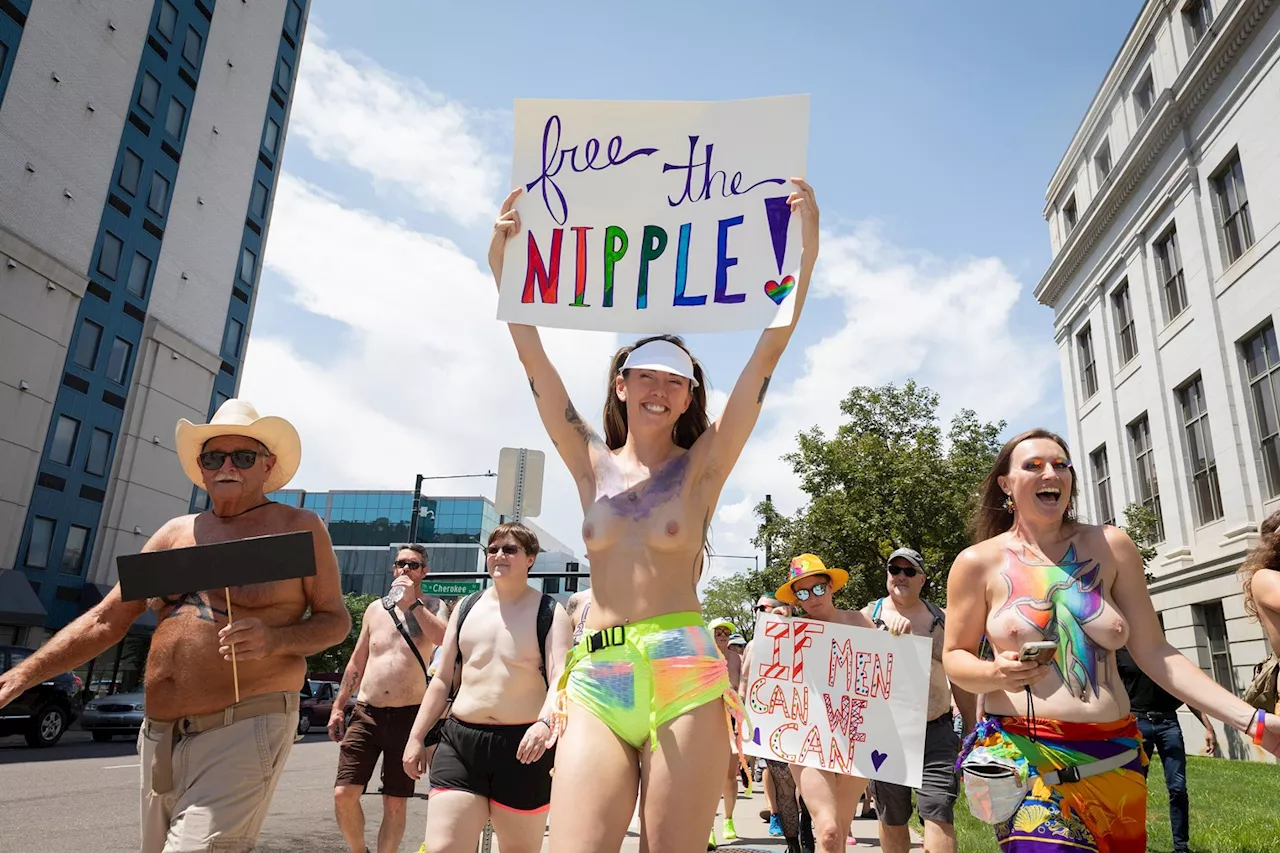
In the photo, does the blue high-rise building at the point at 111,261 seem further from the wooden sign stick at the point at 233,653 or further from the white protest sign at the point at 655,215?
the white protest sign at the point at 655,215

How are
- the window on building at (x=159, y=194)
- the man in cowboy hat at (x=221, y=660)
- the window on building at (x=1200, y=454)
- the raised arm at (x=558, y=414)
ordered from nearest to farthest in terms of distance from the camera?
1. the raised arm at (x=558, y=414)
2. the man in cowboy hat at (x=221, y=660)
3. the window on building at (x=1200, y=454)
4. the window on building at (x=159, y=194)

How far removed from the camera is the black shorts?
15.3 ft

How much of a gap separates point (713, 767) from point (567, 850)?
48cm

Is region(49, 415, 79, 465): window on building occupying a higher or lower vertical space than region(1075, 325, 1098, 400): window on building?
lower

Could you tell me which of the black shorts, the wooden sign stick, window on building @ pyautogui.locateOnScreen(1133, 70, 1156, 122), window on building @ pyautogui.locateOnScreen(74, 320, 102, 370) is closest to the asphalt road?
the black shorts

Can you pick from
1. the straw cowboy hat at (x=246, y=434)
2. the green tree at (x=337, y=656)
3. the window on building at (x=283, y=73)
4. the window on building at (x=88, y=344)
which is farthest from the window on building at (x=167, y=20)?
the straw cowboy hat at (x=246, y=434)

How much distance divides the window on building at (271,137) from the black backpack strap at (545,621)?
144 ft

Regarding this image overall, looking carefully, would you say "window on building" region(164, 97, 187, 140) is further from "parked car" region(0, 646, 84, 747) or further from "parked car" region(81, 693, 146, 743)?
"parked car" region(0, 646, 84, 747)

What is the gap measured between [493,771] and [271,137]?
4572 centimetres

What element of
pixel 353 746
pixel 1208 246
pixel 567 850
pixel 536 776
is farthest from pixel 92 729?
pixel 1208 246

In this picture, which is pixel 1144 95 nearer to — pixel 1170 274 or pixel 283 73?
pixel 1170 274

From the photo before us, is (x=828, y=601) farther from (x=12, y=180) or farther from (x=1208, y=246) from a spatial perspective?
(x=12, y=180)

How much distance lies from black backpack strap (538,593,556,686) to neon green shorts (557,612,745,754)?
235 centimetres

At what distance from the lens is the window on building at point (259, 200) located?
1665 inches
